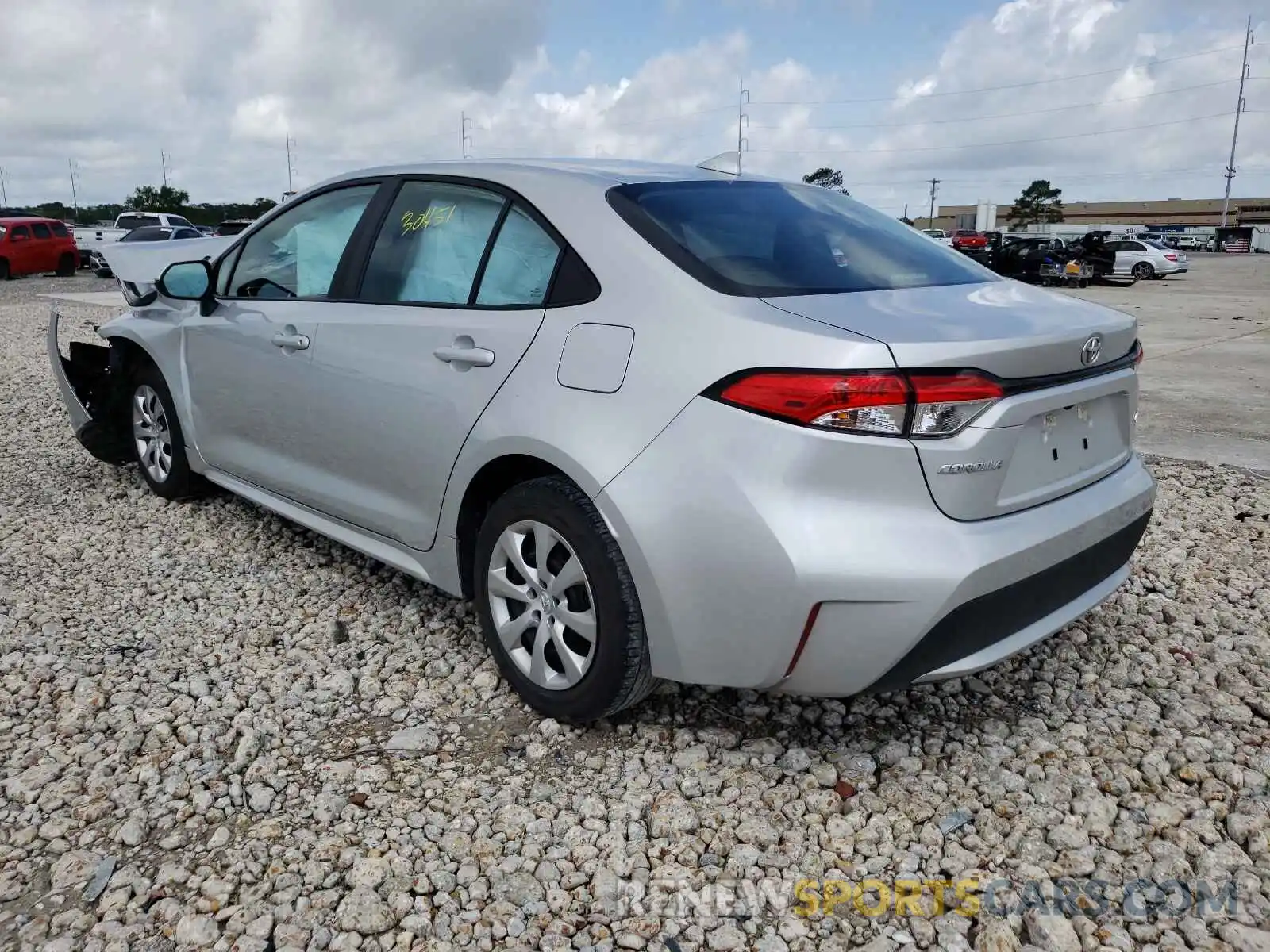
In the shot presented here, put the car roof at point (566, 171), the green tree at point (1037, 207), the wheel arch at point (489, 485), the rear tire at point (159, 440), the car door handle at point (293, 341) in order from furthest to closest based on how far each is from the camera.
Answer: the green tree at point (1037, 207) → the rear tire at point (159, 440) → the car door handle at point (293, 341) → the car roof at point (566, 171) → the wheel arch at point (489, 485)

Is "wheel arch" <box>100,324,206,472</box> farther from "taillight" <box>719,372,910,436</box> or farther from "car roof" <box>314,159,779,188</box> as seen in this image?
"taillight" <box>719,372,910,436</box>

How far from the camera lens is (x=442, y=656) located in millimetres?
3396

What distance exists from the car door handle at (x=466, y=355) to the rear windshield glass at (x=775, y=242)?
0.55m

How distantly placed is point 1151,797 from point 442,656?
215 cm

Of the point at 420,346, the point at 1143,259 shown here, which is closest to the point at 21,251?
the point at 420,346

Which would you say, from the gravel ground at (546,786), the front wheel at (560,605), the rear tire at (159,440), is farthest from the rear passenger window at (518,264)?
the rear tire at (159,440)

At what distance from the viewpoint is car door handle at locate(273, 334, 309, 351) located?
3559mm

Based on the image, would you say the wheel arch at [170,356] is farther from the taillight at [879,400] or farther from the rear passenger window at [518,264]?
the taillight at [879,400]

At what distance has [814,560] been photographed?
7.33 ft

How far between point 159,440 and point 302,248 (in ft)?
5.38

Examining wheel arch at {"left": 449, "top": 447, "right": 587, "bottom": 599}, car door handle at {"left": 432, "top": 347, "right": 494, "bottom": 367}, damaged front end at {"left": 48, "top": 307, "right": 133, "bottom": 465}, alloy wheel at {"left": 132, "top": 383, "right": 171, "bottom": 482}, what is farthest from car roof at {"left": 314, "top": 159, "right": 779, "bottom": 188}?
damaged front end at {"left": 48, "top": 307, "right": 133, "bottom": 465}

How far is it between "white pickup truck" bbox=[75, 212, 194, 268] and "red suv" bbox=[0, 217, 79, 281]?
5.34ft

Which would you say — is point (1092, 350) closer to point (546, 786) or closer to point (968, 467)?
point (968, 467)

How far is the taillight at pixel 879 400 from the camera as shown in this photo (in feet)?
7.25
